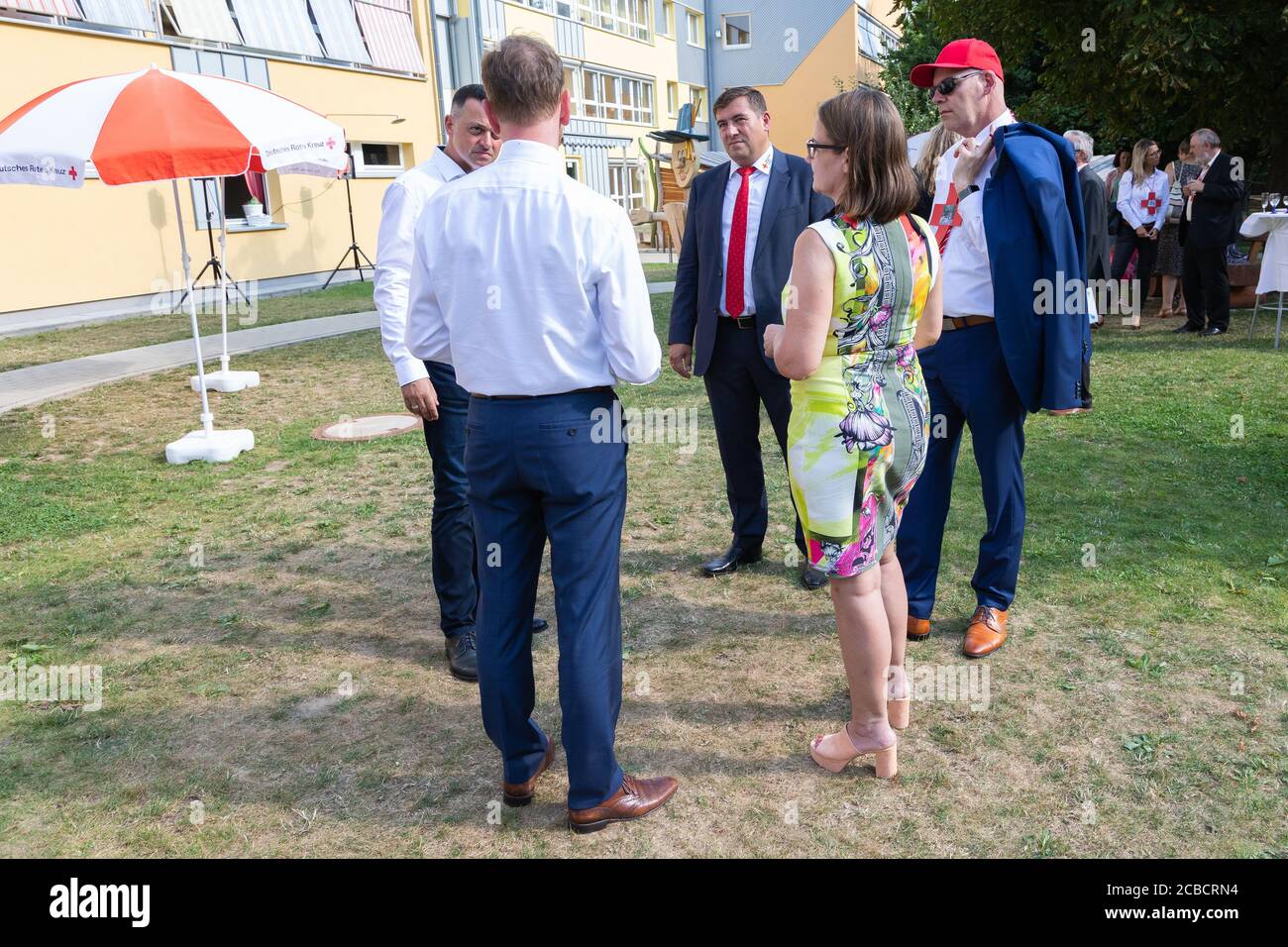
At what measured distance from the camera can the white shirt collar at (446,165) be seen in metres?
3.95

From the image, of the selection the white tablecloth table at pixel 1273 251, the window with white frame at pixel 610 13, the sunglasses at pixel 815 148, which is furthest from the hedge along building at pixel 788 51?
the sunglasses at pixel 815 148

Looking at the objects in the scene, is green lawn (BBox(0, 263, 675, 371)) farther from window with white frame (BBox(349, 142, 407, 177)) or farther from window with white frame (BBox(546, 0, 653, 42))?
window with white frame (BBox(546, 0, 653, 42))

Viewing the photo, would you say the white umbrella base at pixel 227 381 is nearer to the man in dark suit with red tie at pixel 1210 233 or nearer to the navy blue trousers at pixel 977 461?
the navy blue trousers at pixel 977 461

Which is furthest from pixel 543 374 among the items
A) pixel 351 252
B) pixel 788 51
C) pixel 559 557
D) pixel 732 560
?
pixel 788 51

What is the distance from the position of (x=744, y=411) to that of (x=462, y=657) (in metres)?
1.81

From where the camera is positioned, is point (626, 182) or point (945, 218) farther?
point (626, 182)

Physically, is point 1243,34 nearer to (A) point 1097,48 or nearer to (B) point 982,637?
(A) point 1097,48

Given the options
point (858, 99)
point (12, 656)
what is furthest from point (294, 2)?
point (858, 99)

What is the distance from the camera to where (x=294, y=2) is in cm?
2114

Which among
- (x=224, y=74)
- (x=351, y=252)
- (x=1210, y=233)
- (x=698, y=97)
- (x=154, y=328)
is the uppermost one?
(x=698, y=97)

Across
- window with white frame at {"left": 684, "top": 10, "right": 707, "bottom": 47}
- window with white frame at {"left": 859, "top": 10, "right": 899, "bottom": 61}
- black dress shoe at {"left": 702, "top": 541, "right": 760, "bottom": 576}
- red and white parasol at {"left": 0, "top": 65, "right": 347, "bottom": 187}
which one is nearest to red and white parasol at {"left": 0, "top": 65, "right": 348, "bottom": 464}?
red and white parasol at {"left": 0, "top": 65, "right": 347, "bottom": 187}

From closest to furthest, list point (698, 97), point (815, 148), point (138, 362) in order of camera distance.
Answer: point (815, 148) → point (138, 362) → point (698, 97)

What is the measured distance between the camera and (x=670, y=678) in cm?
395

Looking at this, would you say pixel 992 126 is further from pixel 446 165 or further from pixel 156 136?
pixel 156 136
